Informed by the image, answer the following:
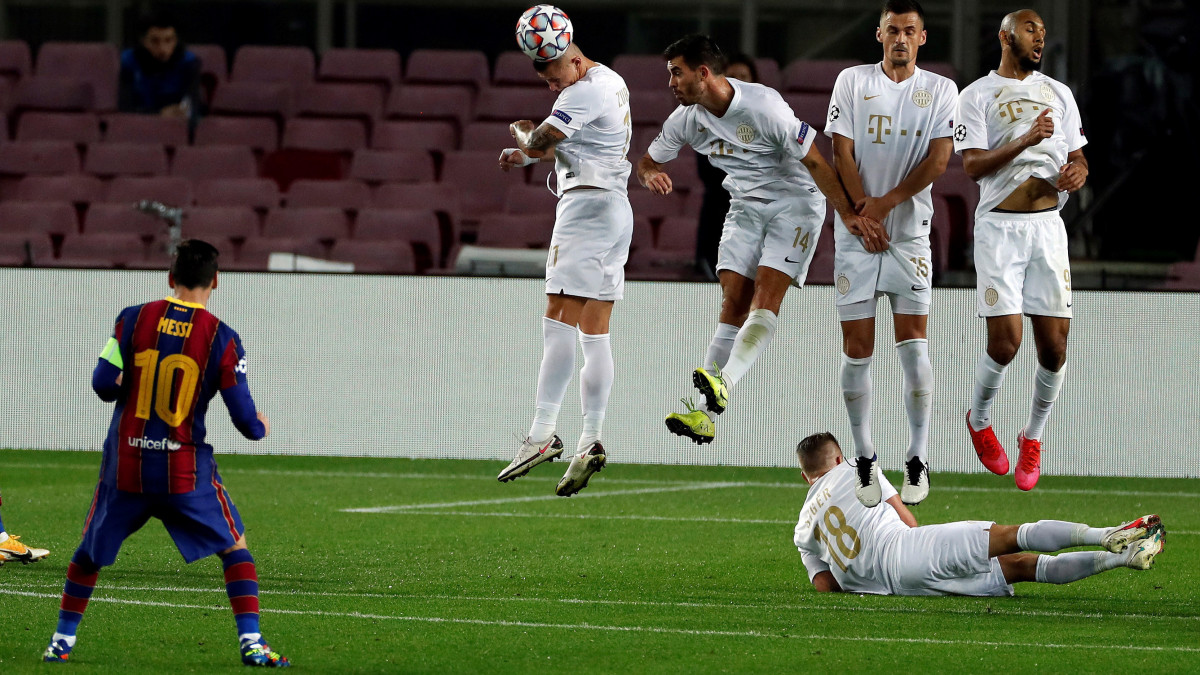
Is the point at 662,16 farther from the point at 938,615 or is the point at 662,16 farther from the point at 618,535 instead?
the point at 938,615

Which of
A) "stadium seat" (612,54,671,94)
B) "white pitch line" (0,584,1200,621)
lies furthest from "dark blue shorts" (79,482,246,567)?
"stadium seat" (612,54,671,94)

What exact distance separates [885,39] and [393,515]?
5159mm

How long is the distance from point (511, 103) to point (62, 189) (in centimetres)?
442

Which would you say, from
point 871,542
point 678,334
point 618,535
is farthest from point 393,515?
point 871,542

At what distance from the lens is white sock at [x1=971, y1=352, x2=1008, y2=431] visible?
936 cm

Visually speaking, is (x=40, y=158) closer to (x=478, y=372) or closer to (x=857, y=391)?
(x=478, y=372)

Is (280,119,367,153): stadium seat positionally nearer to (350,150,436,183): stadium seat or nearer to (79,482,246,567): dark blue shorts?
(350,150,436,183): stadium seat

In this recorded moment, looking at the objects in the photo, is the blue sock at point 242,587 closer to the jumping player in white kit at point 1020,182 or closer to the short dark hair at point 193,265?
the short dark hair at point 193,265

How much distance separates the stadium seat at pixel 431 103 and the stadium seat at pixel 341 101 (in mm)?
178

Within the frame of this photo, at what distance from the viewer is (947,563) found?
873 cm

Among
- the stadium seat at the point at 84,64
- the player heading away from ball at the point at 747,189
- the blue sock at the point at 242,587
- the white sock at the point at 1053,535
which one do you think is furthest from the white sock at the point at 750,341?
the stadium seat at the point at 84,64

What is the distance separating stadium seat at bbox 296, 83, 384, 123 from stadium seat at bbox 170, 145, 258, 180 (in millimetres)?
1061

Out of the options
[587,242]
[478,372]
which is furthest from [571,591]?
[478,372]

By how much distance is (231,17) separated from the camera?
20.8 meters
